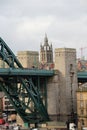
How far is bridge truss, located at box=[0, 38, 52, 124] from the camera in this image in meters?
93.2

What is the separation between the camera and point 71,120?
97.1m

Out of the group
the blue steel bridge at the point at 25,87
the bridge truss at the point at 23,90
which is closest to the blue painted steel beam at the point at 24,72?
the blue steel bridge at the point at 25,87

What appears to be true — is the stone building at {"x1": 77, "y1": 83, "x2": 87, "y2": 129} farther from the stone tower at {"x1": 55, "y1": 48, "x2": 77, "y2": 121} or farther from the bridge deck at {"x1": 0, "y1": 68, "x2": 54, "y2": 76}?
the bridge deck at {"x1": 0, "y1": 68, "x2": 54, "y2": 76}

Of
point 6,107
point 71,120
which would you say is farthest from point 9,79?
point 6,107

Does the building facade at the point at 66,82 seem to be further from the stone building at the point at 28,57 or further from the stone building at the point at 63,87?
the stone building at the point at 28,57

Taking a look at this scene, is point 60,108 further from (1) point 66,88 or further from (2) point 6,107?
(2) point 6,107

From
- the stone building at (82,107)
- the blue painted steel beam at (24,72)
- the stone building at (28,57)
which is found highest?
the stone building at (28,57)

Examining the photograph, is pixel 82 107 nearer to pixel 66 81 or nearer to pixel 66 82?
pixel 66 82

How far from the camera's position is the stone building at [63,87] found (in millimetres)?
96688

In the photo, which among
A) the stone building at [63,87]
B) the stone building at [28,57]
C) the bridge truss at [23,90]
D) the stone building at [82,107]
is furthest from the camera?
the stone building at [28,57]

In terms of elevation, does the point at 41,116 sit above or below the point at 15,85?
below

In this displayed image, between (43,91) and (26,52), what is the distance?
15.0m

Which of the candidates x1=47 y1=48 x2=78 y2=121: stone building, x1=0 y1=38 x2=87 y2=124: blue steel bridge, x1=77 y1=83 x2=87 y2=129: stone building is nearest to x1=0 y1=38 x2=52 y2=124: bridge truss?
x1=0 y1=38 x2=87 y2=124: blue steel bridge

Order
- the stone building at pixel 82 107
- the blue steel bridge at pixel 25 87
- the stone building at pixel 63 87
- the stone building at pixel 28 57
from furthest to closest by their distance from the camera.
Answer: the stone building at pixel 28 57 → the stone building at pixel 63 87 → the stone building at pixel 82 107 → the blue steel bridge at pixel 25 87
